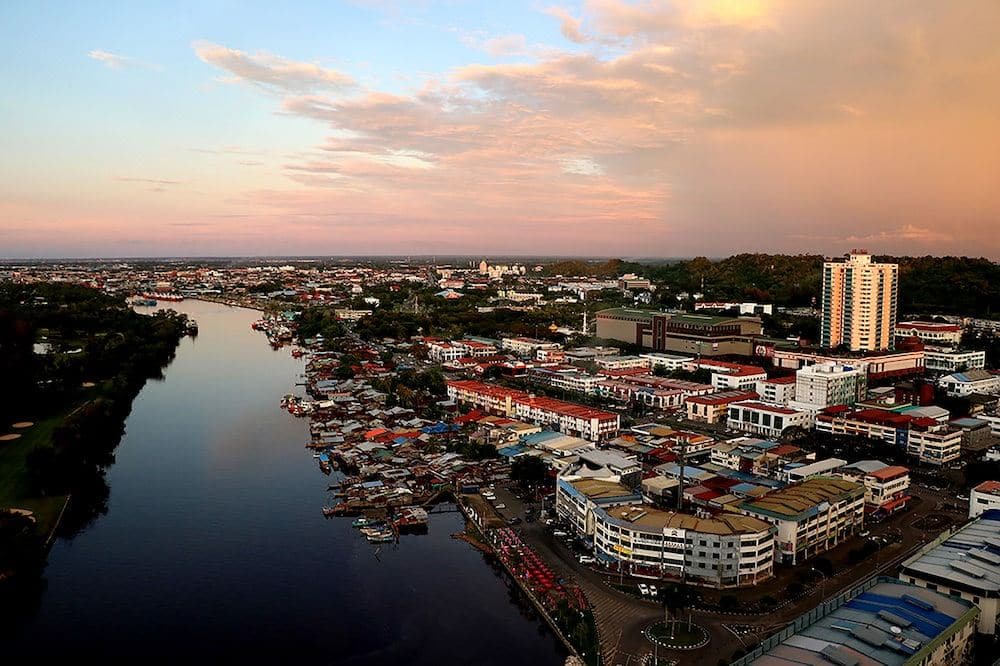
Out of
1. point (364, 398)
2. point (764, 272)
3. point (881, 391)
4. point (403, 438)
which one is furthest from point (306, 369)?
point (764, 272)

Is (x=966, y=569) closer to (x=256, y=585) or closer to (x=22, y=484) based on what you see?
(x=256, y=585)

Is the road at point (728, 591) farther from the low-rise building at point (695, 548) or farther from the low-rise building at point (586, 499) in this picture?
the low-rise building at point (586, 499)

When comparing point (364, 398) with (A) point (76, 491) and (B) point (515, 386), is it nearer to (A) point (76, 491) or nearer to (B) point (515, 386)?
(B) point (515, 386)

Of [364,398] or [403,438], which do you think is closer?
[403,438]

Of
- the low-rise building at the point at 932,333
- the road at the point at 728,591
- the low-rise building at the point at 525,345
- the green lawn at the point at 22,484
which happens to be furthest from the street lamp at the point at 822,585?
the low-rise building at the point at 932,333

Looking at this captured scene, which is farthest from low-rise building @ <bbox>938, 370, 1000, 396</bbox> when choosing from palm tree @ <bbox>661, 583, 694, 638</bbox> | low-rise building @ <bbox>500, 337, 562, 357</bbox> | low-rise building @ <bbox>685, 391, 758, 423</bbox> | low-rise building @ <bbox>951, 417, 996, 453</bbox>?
palm tree @ <bbox>661, 583, 694, 638</bbox>

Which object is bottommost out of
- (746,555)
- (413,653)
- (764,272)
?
(413,653)
